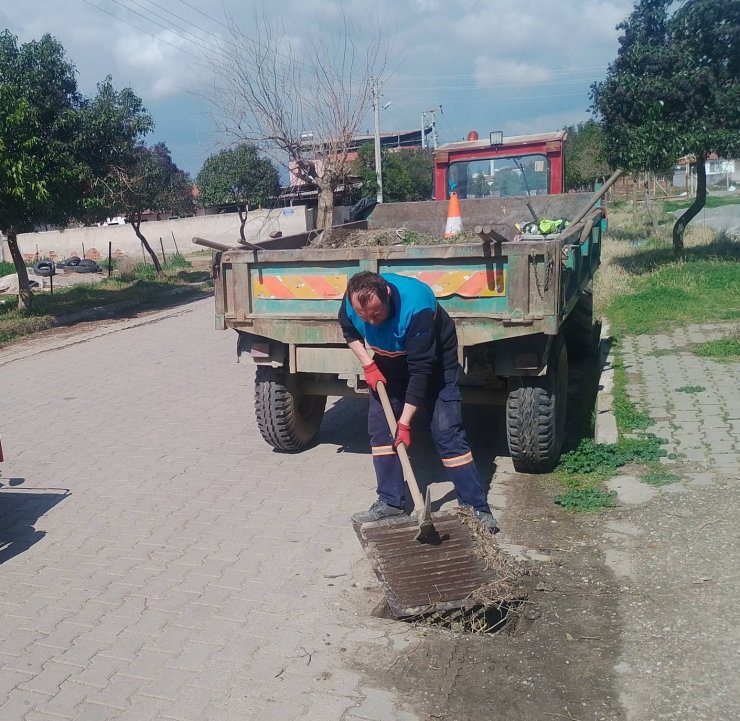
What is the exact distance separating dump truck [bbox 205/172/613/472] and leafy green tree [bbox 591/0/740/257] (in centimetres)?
758

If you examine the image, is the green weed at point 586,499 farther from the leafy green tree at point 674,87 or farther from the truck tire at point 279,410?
the leafy green tree at point 674,87

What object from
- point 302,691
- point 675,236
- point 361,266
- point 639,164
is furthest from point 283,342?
point 675,236

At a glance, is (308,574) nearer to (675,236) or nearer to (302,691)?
(302,691)

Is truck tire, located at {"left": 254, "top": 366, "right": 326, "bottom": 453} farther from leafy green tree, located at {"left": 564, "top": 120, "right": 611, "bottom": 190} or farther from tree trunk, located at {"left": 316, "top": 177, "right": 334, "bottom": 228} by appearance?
leafy green tree, located at {"left": 564, "top": 120, "right": 611, "bottom": 190}

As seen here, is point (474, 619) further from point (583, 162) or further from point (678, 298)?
point (583, 162)

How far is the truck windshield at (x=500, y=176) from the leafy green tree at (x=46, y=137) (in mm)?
7621

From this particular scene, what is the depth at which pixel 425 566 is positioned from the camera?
13.2ft

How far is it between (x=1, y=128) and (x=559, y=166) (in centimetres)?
940

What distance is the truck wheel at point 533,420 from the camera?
205 inches

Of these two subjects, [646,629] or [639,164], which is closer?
[646,629]

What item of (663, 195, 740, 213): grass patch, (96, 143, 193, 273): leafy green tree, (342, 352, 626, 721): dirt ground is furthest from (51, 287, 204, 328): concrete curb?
(663, 195, 740, 213): grass patch

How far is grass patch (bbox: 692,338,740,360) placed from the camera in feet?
25.7

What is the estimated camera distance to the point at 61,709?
3.18m

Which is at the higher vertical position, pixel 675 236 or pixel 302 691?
pixel 675 236
